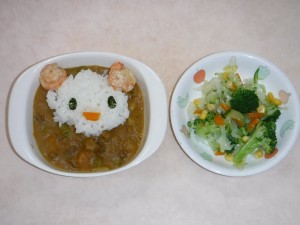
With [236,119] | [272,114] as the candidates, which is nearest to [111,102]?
[236,119]

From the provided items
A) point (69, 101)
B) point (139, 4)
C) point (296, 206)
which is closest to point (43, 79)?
point (69, 101)

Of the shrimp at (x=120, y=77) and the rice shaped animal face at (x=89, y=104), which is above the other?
the shrimp at (x=120, y=77)

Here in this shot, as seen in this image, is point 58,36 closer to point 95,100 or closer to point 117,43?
point 117,43

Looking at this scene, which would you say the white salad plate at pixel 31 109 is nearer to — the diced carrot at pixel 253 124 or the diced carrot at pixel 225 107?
the diced carrot at pixel 225 107

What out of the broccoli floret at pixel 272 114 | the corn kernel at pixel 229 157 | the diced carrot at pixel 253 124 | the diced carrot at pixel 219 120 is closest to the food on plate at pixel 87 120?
the diced carrot at pixel 219 120

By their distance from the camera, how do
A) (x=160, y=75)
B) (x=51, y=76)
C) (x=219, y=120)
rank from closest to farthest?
1. (x=51, y=76)
2. (x=219, y=120)
3. (x=160, y=75)

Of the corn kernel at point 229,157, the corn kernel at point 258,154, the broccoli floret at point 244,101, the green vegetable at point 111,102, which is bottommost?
the corn kernel at point 229,157

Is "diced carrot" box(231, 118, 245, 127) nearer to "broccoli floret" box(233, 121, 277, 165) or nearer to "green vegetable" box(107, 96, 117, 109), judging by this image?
"broccoli floret" box(233, 121, 277, 165)

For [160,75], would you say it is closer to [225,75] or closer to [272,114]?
[225,75]
